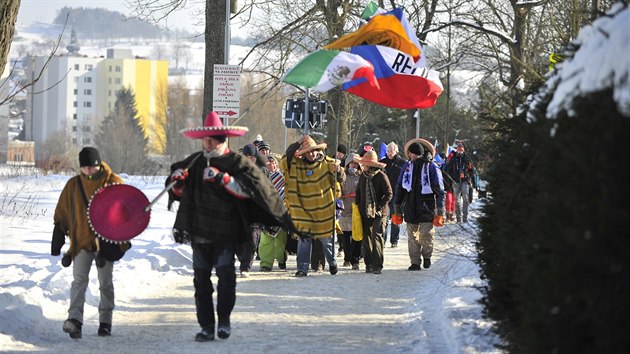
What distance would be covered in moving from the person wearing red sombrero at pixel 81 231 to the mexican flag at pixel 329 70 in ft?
14.9

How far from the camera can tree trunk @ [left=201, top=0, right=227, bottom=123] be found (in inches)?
740

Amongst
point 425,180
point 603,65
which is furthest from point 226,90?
point 603,65

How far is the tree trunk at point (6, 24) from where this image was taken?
10.8 meters

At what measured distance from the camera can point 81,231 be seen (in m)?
9.62

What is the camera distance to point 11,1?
10.9 metres

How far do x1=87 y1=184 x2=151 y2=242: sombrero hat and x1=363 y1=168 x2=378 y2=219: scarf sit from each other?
6577 millimetres

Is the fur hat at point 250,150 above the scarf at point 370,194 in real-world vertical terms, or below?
above

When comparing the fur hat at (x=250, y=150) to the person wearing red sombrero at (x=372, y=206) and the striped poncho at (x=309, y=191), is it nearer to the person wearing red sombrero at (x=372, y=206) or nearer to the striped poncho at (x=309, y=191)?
the striped poncho at (x=309, y=191)

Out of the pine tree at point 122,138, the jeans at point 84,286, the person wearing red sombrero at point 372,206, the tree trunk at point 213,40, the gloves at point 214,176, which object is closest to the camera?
the gloves at point 214,176

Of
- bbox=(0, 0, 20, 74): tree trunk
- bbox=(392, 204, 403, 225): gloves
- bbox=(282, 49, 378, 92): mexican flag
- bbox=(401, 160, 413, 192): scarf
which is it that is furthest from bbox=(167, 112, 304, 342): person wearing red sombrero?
bbox=(392, 204, 403, 225): gloves

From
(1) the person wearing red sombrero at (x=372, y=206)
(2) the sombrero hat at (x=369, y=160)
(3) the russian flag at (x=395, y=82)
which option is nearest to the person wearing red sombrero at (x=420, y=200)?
(1) the person wearing red sombrero at (x=372, y=206)

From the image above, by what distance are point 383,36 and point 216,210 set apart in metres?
6.33

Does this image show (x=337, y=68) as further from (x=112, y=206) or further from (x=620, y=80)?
(x=620, y=80)

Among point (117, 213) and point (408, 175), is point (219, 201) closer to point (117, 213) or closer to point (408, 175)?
point (117, 213)
